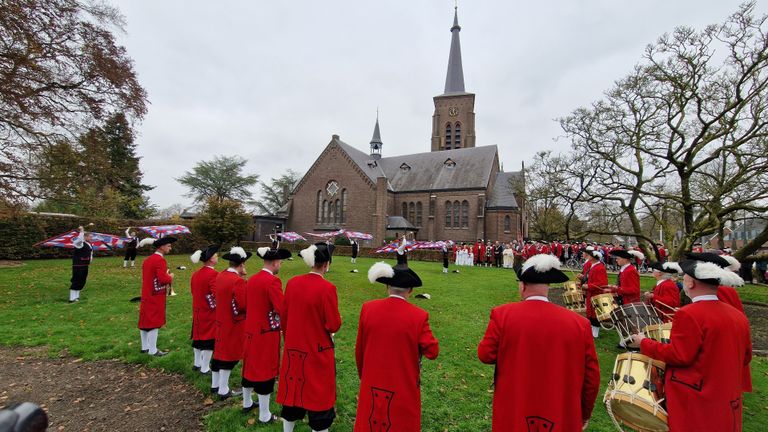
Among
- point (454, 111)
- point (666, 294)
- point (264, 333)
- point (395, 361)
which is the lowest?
point (264, 333)

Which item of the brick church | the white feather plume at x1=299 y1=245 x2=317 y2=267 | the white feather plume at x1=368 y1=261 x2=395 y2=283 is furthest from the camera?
the brick church

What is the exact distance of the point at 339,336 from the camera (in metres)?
7.97

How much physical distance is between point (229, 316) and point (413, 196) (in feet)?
131

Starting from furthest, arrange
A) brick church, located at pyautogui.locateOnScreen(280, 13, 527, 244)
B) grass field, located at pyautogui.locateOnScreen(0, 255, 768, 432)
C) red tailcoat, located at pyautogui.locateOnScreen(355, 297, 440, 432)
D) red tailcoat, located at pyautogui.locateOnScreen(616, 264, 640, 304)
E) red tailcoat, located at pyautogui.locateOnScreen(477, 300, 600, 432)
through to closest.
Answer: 1. brick church, located at pyautogui.locateOnScreen(280, 13, 527, 244)
2. red tailcoat, located at pyautogui.locateOnScreen(616, 264, 640, 304)
3. grass field, located at pyautogui.locateOnScreen(0, 255, 768, 432)
4. red tailcoat, located at pyautogui.locateOnScreen(355, 297, 440, 432)
5. red tailcoat, located at pyautogui.locateOnScreen(477, 300, 600, 432)

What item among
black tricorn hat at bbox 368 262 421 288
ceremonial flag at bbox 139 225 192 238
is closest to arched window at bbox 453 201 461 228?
ceremonial flag at bbox 139 225 192 238

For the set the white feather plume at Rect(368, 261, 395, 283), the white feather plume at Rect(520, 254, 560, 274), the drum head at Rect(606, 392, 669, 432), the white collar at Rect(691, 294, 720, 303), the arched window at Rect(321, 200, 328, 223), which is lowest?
the drum head at Rect(606, 392, 669, 432)

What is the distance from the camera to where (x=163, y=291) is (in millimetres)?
6727

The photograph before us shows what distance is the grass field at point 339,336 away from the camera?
4.95m

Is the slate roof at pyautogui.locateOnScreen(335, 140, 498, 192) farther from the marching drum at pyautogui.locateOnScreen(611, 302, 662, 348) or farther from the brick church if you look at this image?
the marching drum at pyautogui.locateOnScreen(611, 302, 662, 348)

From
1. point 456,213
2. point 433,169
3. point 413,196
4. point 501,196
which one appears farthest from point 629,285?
point 433,169

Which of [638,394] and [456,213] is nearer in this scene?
[638,394]

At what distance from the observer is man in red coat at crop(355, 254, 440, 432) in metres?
3.04

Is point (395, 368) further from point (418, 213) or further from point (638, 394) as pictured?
point (418, 213)

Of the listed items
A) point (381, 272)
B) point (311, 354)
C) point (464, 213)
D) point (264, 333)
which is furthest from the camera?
point (464, 213)
